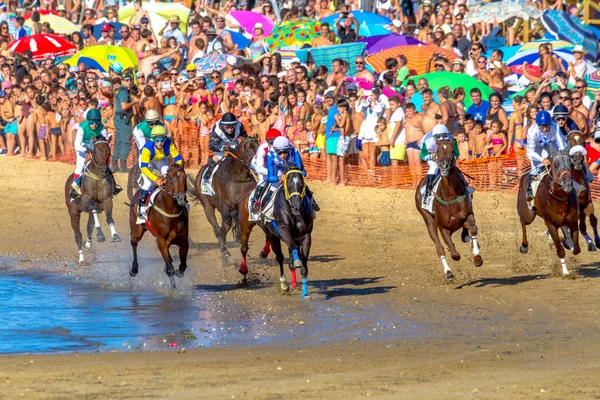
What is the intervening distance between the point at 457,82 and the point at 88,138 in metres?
7.23

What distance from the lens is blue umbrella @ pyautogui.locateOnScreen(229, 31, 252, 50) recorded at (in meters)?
29.2

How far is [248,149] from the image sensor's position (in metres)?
17.9

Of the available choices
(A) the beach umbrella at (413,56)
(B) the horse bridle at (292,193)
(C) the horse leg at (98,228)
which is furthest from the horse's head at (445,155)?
(A) the beach umbrella at (413,56)

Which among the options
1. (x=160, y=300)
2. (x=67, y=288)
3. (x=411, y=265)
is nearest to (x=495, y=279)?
(x=411, y=265)

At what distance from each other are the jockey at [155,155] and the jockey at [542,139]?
454 centimetres

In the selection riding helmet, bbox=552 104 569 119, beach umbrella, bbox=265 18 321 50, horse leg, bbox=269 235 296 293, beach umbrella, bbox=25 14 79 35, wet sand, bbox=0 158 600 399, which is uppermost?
→ beach umbrella, bbox=25 14 79 35

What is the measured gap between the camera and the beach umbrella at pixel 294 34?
27156 millimetres

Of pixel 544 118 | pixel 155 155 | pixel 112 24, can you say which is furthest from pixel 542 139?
pixel 112 24

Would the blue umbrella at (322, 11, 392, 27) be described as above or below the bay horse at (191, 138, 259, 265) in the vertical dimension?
above

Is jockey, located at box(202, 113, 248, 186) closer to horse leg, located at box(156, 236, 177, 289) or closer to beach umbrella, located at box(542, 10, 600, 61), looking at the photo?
horse leg, located at box(156, 236, 177, 289)

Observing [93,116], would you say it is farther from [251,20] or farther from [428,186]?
[251,20]

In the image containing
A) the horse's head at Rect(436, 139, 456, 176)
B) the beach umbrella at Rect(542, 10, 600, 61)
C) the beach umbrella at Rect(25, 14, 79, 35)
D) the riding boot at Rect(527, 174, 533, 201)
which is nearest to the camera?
the horse's head at Rect(436, 139, 456, 176)

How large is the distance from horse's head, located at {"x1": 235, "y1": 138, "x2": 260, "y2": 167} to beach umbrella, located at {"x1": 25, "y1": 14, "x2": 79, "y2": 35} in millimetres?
17349

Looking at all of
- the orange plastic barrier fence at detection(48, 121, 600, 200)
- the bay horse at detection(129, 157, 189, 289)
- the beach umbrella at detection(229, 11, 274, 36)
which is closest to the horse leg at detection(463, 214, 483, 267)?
the bay horse at detection(129, 157, 189, 289)
